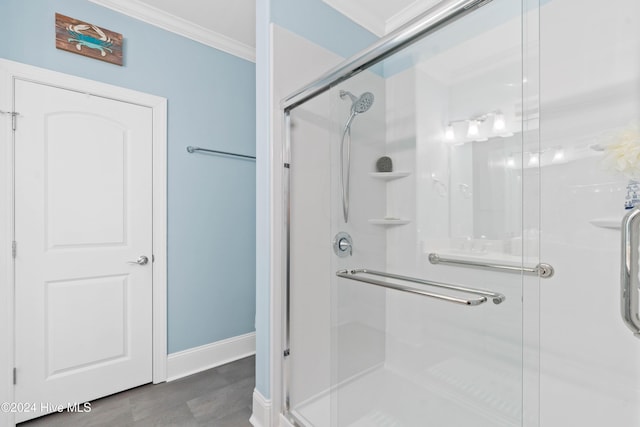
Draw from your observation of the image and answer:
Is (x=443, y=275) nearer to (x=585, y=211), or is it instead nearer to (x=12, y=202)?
(x=585, y=211)

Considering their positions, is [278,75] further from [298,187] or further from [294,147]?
[298,187]

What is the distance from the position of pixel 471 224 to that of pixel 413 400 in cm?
99

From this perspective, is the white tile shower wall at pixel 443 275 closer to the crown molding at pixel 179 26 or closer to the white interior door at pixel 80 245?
the crown molding at pixel 179 26

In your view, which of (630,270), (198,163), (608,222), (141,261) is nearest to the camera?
(630,270)

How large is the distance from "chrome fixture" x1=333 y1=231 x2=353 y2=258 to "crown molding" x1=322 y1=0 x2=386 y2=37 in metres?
1.55

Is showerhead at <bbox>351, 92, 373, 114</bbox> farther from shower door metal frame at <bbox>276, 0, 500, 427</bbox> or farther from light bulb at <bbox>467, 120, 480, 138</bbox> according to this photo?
light bulb at <bbox>467, 120, 480, 138</bbox>

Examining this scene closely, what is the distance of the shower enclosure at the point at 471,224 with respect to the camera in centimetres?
124

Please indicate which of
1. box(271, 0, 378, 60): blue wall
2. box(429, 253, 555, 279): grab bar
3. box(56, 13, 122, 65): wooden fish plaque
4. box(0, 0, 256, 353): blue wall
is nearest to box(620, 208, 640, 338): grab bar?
box(429, 253, 555, 279): grab bar

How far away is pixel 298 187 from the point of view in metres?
1.77

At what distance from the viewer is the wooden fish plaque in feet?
6.05

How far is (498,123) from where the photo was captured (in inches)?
52.9

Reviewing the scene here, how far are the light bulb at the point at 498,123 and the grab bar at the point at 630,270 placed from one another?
62cm

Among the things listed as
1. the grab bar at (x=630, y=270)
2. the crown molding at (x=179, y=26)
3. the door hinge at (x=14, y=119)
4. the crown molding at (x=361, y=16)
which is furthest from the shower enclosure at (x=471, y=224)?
the door hinge at (x=14, y=119)

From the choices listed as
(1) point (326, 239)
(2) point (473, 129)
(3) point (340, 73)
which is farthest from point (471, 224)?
(3) point (340, 73)
